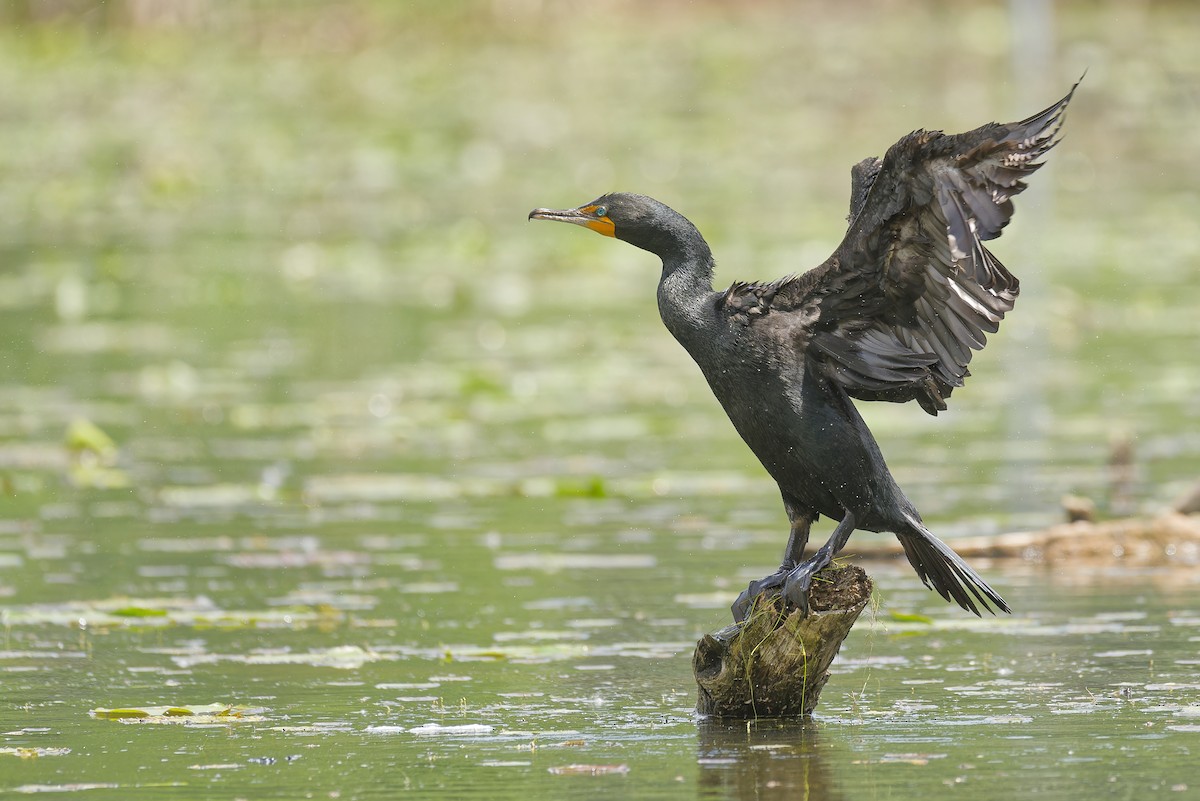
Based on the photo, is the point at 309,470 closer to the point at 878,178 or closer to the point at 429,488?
the point at 429,488

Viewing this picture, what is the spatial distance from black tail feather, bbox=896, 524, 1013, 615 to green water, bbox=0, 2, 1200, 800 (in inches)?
12.4

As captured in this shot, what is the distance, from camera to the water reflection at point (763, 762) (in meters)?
5.60

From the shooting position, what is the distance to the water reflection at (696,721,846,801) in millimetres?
5598

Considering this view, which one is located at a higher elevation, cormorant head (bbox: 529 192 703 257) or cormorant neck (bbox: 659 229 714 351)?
cormorant head (bbox: 529 192 703 257)

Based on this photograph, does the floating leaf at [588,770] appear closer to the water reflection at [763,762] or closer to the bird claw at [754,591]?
the water reflection at [763,762]

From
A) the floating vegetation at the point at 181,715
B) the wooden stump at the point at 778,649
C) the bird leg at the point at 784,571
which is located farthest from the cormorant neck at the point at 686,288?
the floating vegetation at the point at 181,715

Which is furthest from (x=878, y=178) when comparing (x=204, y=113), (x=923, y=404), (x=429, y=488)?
(x=204, y=113)

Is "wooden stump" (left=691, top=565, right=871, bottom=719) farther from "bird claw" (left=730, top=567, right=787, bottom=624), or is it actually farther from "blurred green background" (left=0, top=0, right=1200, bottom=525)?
"blurred green background" (left=0, top=0, right=1200, bottom=525)

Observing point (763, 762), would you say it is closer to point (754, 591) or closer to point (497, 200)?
point (754, 591)

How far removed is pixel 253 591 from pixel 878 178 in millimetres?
3348

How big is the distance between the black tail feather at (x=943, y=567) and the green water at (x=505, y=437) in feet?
1.03

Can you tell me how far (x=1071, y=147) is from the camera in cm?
2656

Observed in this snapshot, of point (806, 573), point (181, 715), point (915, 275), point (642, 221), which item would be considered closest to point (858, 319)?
point (915, 275)

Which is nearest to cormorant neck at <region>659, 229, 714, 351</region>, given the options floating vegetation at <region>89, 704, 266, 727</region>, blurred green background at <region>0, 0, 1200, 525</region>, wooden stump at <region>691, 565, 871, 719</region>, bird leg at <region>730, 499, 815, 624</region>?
bird leg at <region>730, 499, 815, 624</region>
